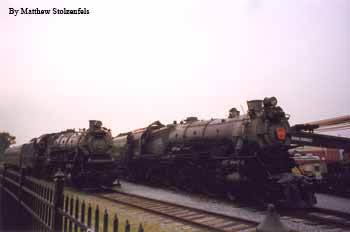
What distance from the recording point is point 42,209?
4.73 m

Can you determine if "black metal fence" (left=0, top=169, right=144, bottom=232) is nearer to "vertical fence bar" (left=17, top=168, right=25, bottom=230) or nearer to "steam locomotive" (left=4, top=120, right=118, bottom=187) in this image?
"vertical fence bar" (left=17, top=168, right=25, bottom=230)

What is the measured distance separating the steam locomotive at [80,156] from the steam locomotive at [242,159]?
10.1ft

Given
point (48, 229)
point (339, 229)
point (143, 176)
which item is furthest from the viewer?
point (143, 176)

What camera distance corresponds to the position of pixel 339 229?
7535 millimetres

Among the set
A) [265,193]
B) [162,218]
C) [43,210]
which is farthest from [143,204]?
[43,210]

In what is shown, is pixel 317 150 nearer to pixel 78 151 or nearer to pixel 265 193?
pixel 265 193

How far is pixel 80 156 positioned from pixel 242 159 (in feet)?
29.5

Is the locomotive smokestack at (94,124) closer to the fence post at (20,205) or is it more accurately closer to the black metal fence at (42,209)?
the black metal fence at (42,209)

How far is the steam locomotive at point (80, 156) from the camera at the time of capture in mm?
16331

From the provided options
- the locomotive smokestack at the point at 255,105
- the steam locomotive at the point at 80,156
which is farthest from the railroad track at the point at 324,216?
the steam locomotive at the point at 80,156

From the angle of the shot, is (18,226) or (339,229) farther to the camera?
(339,229)

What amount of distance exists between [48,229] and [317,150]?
1702 cm

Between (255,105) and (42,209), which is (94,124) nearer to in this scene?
(255,105)

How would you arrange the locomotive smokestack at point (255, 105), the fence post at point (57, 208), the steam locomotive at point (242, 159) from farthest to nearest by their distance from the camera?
the locomotive smokestack at point (255, 105)
the steam locomotive at point (242, 159)
the fence post at point (57, 208)
